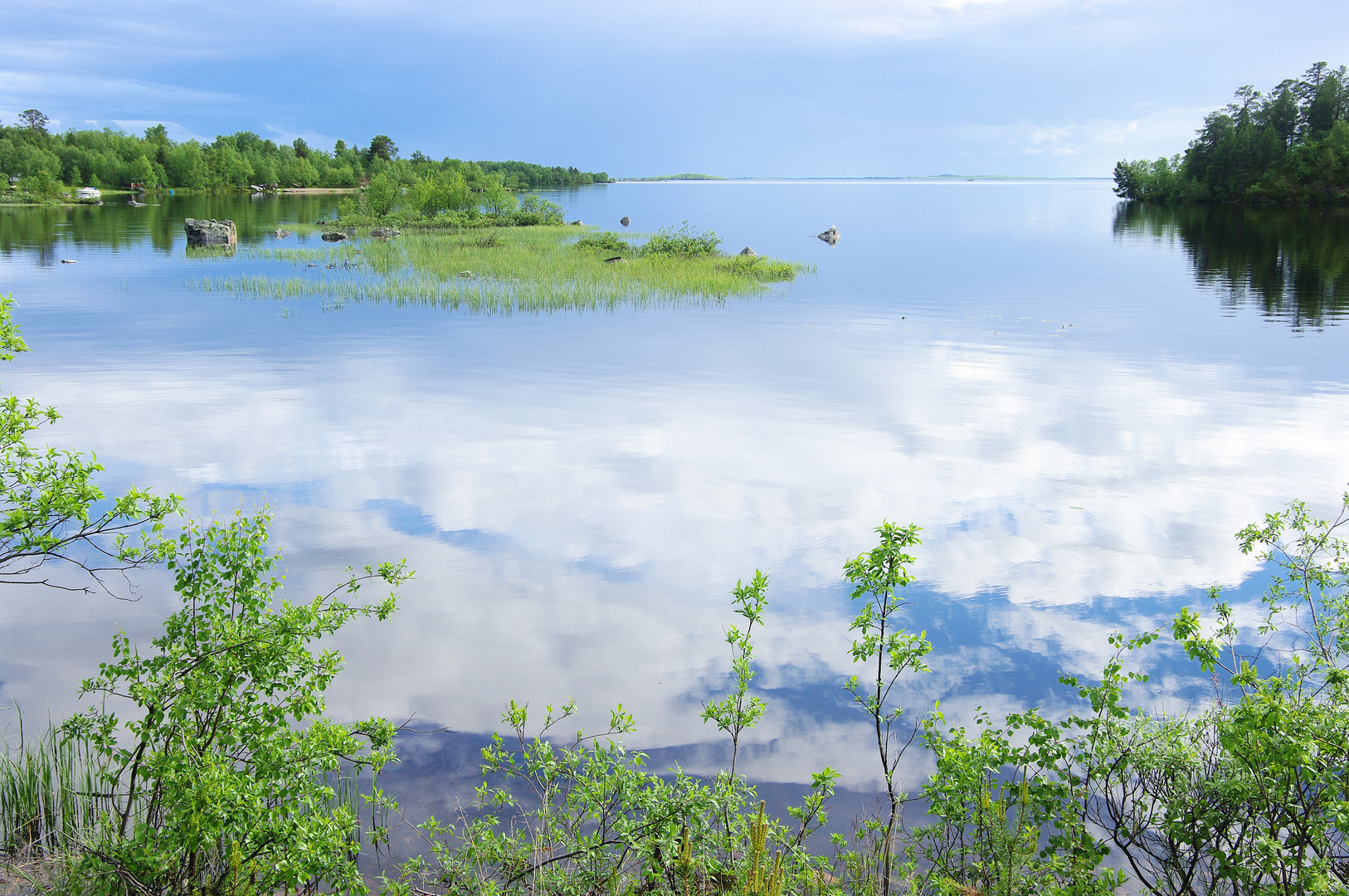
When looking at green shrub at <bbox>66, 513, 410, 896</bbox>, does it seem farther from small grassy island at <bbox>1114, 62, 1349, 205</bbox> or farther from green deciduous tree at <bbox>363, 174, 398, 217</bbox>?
small grassy island at <bbox>1114, 62, 1349, 205</bbox>

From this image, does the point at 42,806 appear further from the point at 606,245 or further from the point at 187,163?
Result: the point at 187,163

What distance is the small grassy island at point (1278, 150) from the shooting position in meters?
97.6

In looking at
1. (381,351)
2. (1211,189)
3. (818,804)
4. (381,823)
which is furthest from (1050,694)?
(1211,189)

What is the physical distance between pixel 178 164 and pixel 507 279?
5302 inches

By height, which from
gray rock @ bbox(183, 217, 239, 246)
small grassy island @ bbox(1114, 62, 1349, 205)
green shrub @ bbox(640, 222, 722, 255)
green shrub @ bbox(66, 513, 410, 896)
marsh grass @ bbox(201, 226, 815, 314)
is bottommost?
green shrub @ bbox(66, 513, 410, 896)

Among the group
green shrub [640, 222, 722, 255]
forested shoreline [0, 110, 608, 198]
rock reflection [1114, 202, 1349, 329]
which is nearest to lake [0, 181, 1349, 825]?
rock reflection [1114, 202, 1349, 329]

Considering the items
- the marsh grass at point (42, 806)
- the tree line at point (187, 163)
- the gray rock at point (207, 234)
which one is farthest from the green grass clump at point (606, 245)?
the tree line at point (187, 163)

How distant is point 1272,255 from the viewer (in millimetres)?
52656

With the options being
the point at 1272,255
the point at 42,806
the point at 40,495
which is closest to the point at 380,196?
the point at 1272,255

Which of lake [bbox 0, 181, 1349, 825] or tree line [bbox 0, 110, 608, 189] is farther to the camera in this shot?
tree line [bbox 0, 110, 608, 189]

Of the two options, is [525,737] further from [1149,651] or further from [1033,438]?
[1033,438]

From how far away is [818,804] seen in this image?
17.5 feet

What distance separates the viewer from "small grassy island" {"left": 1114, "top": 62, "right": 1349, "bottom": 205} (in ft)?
320

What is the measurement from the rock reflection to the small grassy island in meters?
4.30
